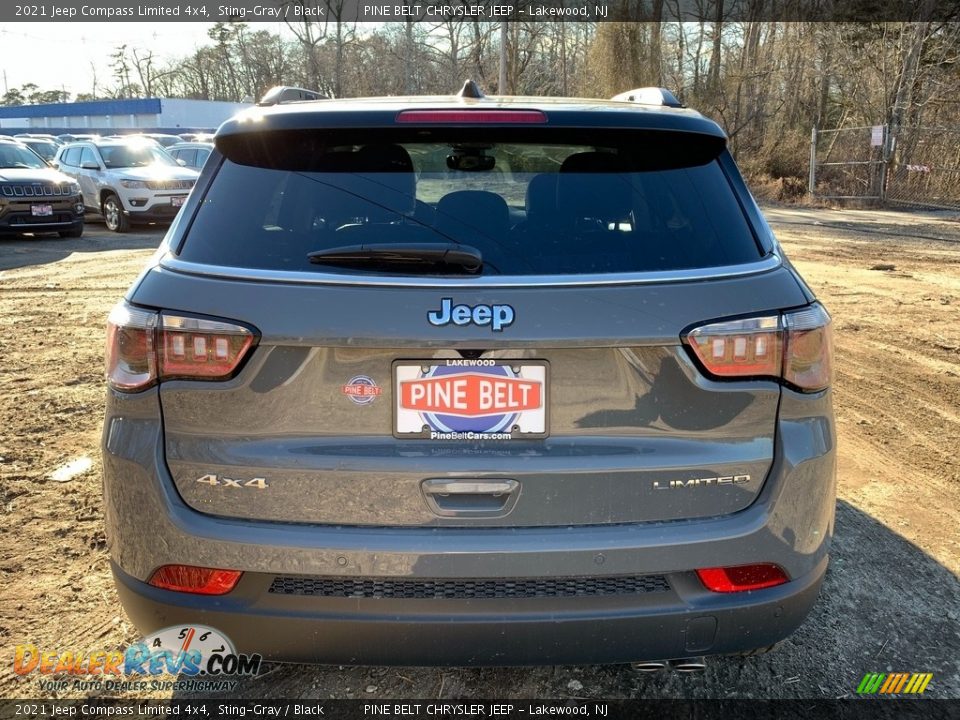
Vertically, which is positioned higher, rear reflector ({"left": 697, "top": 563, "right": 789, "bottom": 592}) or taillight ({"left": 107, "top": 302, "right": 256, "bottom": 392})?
taillight ({"left": 107, "top": 302, "right": 256, "bottom": 392})

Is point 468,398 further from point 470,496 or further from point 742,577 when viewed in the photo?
point 742,577

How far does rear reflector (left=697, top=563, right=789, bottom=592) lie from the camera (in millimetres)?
2094

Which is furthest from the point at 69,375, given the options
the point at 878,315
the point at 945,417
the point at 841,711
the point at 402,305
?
the point at 878,315

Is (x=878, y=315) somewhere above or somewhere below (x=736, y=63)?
below

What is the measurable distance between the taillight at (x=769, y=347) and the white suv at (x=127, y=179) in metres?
16.0

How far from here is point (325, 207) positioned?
2.25 m

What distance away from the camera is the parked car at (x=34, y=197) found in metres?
14.7

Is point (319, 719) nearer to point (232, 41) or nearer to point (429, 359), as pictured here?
point (429, 359)

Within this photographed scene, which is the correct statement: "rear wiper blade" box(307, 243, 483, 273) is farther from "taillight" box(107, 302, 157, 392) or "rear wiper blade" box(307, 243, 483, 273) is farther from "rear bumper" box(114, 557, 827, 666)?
"rear bumper" box(114, 557, 827, 666)

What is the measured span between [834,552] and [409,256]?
258cm

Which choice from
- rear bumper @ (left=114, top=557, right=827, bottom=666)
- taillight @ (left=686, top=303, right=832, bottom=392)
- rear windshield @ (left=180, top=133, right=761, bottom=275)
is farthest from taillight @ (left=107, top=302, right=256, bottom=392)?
taillight @ (left=686, top=303, right=832, bottom=392)

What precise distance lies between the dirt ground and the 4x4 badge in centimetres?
137

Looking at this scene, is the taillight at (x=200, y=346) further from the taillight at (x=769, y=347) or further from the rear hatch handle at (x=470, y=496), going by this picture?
the taillight at (x=769, y=347)

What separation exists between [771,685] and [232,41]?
79095 mm
